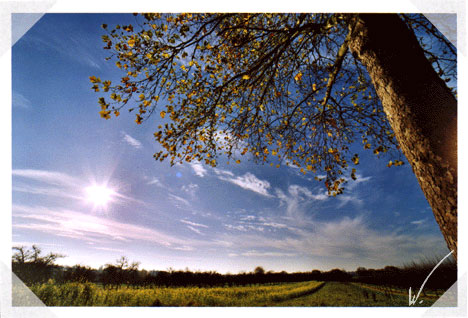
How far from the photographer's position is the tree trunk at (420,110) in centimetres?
238

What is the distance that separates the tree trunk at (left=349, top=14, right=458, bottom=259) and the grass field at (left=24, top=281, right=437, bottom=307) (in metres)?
2.97

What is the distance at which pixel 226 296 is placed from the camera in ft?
17.1

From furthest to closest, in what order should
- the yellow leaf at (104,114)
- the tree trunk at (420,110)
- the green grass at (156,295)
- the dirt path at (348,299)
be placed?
1. the green grass at (156,295)
2. the dirt path at (348,299)
3. the yellow leaf at (104,114)
4. the tree trunk at (420,110)

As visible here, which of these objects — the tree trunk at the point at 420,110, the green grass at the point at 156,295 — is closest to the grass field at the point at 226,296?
the green grass at the point at 156,295

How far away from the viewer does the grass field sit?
187 inches

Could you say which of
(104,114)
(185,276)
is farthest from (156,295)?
(104,114)

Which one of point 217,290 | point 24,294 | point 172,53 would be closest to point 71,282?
point 24,294

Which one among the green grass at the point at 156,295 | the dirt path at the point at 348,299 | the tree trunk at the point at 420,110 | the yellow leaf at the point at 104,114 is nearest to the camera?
the tree trunk at the point at 420,110

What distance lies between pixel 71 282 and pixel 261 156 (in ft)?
17.8

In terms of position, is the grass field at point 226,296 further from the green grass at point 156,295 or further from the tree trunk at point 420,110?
the tree trunk at point 420,110

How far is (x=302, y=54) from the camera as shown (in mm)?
5977

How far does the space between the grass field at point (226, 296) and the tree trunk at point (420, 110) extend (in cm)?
297

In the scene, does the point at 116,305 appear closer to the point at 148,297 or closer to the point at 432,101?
the point at 148,297
